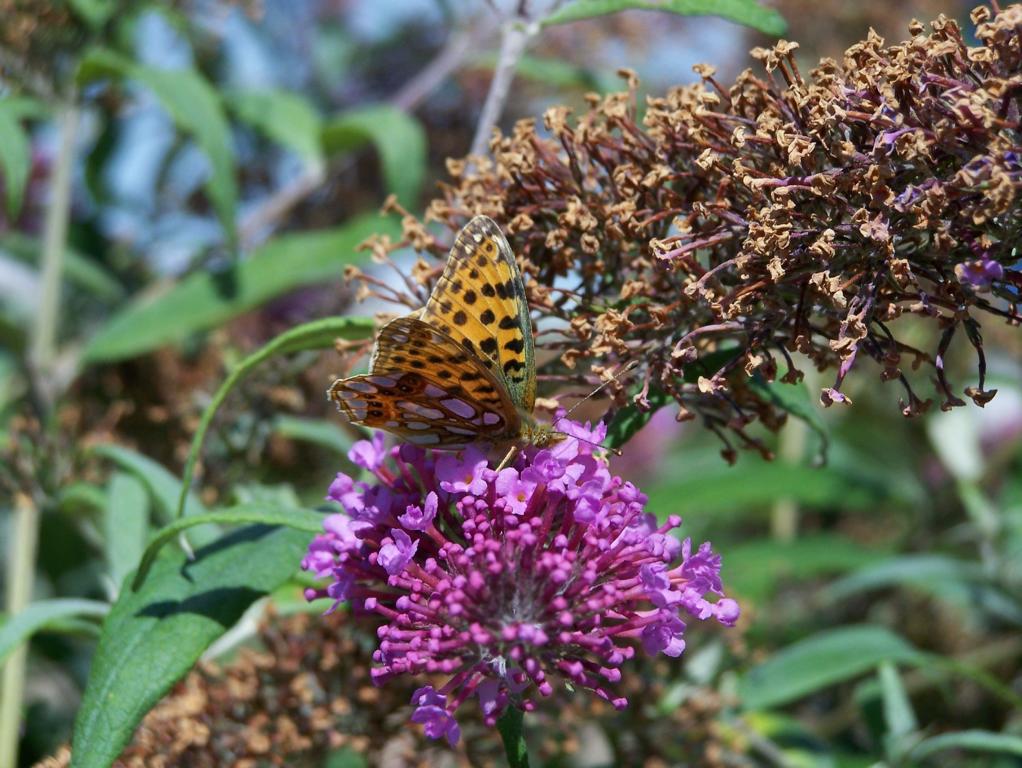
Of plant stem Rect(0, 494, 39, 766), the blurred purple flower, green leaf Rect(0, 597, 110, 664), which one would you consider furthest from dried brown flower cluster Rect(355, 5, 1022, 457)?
plant stem Rect(0, 494, 39, 766)

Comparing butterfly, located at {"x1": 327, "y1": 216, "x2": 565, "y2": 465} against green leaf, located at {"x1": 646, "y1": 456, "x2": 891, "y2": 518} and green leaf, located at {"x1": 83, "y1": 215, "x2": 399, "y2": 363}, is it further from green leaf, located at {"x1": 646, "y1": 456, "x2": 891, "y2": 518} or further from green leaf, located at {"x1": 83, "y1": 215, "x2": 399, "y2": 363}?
green leaf, located at {"x1": 83, "y1": 215, "x2": 399, "y2": 363}

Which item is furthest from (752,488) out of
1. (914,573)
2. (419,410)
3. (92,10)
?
(92,10)

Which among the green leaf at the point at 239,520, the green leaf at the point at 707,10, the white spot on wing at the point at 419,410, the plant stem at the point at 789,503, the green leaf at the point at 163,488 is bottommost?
the green leaf at the point at 239,520

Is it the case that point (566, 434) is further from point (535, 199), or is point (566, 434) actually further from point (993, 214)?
point (993, 214)

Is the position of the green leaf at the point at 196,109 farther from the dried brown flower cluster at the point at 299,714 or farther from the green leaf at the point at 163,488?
the dried brown flower cluster at the point at 299,714

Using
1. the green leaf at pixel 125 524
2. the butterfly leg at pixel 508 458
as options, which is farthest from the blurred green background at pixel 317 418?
the butterfly leg at pixel 508 458

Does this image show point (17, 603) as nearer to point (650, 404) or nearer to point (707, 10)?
point (650, 404)
